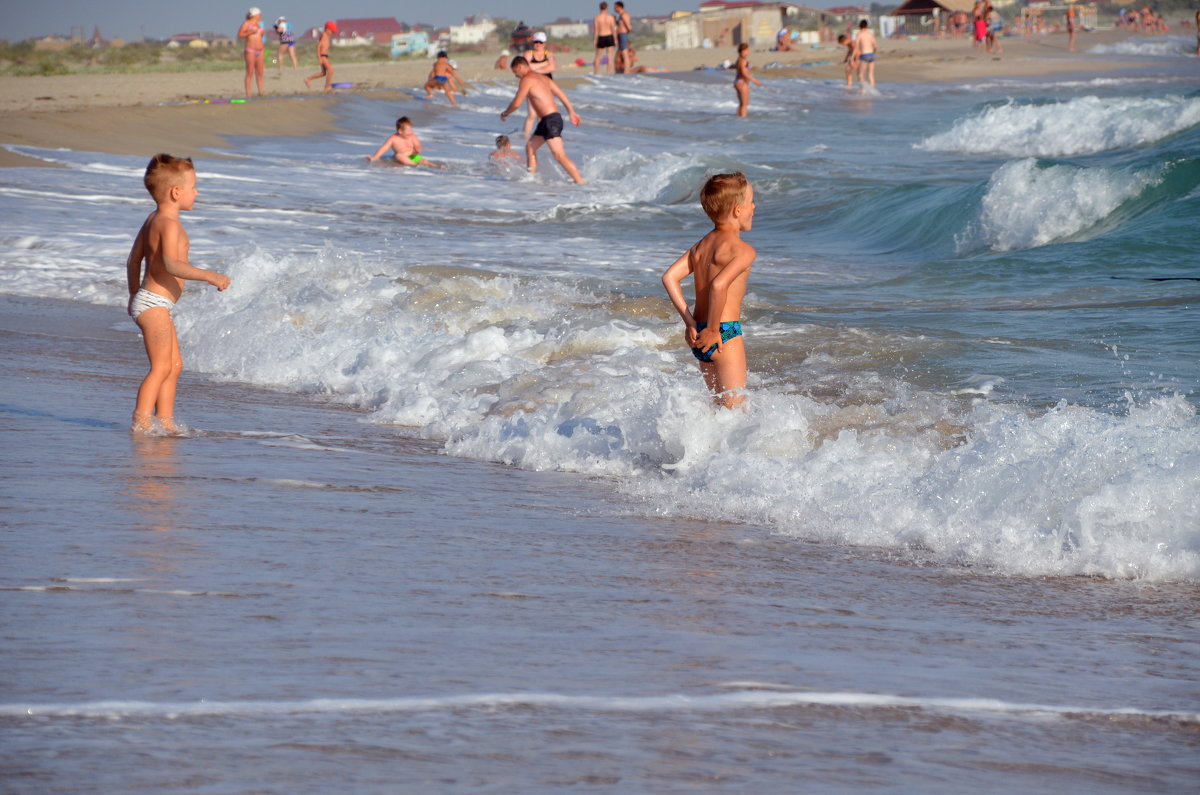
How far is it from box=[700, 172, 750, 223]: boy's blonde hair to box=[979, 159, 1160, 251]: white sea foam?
26.3ft

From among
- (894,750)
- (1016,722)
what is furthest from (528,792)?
(1016,722)

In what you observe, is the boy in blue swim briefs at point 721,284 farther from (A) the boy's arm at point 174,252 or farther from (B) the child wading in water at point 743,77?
(B) the child wading in water at point 743,77

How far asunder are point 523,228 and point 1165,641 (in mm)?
11432

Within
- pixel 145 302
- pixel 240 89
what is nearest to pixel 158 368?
pixel 145 302

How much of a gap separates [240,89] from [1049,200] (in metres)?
27.0

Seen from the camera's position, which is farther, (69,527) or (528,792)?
(69,527)

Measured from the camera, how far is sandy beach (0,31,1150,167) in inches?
805

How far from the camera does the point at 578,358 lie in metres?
7.54

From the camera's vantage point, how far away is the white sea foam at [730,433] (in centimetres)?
432

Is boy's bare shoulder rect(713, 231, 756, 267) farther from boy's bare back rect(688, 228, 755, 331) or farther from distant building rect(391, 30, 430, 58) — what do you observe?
distant building rect(391, 30, 430, 58)

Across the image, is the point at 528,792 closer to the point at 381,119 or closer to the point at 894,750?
the point at 894,750

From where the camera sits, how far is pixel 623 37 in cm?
3950

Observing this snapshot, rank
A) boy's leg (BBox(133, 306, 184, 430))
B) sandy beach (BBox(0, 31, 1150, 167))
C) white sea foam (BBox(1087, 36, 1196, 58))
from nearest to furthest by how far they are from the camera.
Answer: boy's leg (BBox(133, 306, 184, 430)), sandy beach (BBox(0, 31, 1150, 167)), white sea foam (BBox(1087, 36, 1196, 58))

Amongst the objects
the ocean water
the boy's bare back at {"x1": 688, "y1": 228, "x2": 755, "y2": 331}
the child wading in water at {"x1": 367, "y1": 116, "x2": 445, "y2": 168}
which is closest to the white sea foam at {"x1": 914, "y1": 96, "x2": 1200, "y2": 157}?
the child wading in water at {"x1": 367, "y1": 116, "x2": 445, "y2": 168}
